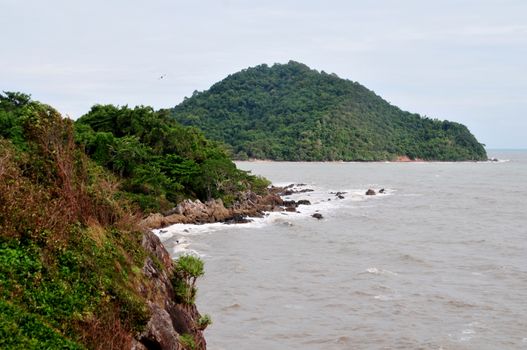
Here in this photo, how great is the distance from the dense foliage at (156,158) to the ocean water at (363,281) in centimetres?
512

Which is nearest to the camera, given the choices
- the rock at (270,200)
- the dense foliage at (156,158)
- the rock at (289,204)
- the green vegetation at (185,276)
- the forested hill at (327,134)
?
the green vegetation at (185,276)

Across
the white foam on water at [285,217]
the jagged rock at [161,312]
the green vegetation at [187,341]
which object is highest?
the jagged rock at [161,312]

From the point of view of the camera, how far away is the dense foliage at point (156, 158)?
43.0 metres

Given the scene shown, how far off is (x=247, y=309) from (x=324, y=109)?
171 metres

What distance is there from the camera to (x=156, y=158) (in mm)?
48375

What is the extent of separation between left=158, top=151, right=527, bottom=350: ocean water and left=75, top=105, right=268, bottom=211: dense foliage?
16.8ft

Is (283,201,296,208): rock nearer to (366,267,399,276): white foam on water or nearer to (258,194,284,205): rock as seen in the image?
(258,194,284,205): rock

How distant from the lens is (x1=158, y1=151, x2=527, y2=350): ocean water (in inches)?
723

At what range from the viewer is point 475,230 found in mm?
41594

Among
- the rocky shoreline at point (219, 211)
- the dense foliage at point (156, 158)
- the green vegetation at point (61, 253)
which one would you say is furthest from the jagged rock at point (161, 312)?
the dense foliage at point (156, 158)

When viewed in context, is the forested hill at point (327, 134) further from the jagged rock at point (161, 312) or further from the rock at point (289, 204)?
the jagged rock at point (161, 312)

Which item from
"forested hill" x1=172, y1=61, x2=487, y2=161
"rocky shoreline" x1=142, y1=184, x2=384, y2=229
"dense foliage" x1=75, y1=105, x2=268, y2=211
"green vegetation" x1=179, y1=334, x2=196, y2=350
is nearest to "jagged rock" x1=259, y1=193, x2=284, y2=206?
"rocky shoreline" x1=142, y1=184, x2=384, y2=229

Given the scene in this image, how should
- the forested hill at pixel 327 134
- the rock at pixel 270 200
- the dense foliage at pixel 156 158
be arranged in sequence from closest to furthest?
the dense foliage at pixel 156 158 → the rock at pixel 270 200 → the forested hill at pixel 327 134

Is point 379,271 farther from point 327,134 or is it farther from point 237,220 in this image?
point 327,134
